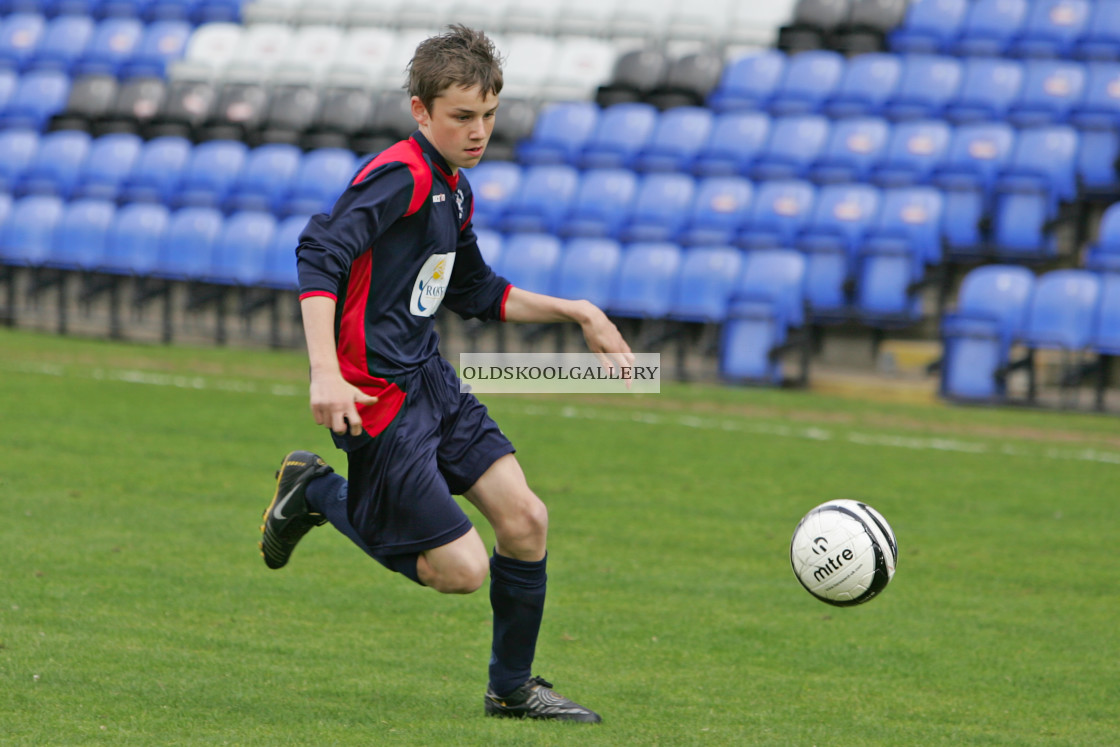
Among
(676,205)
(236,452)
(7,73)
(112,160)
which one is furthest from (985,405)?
(7,73)

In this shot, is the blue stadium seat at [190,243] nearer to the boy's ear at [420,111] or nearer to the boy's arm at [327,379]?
the boy's ear at [420,111]

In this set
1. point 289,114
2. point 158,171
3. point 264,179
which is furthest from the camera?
point 289,114

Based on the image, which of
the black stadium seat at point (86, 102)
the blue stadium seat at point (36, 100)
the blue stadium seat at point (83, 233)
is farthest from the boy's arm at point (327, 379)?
the blue stadium seat at point (36, 100)

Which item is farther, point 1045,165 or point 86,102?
point 86,102

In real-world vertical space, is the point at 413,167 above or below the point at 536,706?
above

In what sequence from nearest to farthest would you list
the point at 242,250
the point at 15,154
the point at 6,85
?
1. the point at 242,250
2. the point at 15,154
3. the point at 6,85

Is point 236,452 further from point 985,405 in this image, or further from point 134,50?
point 134,50

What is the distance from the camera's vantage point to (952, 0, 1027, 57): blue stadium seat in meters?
15.0

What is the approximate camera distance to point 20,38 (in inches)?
780

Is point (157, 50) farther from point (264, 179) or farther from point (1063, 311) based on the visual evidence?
point (1063, 311)

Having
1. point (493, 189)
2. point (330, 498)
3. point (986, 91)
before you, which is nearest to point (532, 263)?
point (493, 189)

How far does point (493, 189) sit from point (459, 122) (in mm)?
11222

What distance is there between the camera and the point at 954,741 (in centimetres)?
382

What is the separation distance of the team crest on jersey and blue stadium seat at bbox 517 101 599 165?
11605 millimetres
